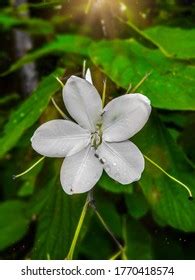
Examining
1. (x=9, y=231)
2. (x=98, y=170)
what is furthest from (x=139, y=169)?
(x=9, y=231)

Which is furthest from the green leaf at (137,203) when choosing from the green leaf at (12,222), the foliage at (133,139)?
the green leaf at (12,222)

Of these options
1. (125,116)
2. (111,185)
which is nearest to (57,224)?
(111,185)

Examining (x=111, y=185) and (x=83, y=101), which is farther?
(x=111, y=185)

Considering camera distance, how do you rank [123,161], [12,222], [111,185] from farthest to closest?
[12,222] < [111,185] < [123,161]

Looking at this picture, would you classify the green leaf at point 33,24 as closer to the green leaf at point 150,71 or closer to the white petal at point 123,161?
the green leaf at point 150,71

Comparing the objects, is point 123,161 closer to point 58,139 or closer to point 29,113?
point 58,139

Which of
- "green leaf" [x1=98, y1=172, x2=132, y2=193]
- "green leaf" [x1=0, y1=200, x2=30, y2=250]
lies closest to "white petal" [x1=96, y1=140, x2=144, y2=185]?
"green leaf" [x1=98, y1=172, x2=132, y2=193]
